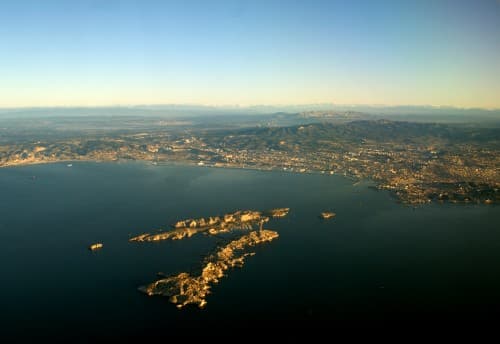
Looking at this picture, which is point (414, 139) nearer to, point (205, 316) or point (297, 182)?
point (297, 182)

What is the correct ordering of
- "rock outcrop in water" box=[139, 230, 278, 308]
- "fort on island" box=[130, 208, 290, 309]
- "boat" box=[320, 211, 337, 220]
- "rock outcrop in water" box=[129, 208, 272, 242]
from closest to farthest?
"rock outcrop in water" box=[139, 230, 278, 308] → "fort on island" box=[130, 208, 290, 309] → "rock outcrop in water" box=[129, 208, 272, 242] → "boat" box=[320, 211, 337, 220]

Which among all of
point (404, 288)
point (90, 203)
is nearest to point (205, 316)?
point (404, 288)

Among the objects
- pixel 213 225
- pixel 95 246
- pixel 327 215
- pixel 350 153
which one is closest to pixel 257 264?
pixel 213 225

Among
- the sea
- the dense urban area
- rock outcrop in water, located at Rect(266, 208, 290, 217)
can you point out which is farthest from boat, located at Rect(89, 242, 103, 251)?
the dense urban area

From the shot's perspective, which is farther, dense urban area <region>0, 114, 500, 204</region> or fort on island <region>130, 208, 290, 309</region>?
dense urban area <region>0, 114, 500, 204</region>

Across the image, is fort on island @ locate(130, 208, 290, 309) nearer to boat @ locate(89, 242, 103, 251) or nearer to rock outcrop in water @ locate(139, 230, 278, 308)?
rock outcrop in water @ locate(139, 230, 278, 308)

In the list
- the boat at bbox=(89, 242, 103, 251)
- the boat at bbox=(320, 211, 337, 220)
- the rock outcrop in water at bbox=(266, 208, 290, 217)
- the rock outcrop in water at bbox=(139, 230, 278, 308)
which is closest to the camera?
the rock outcrop in water at bbox=(139, 230, 278, 308)

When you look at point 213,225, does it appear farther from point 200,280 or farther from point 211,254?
point 200,280
